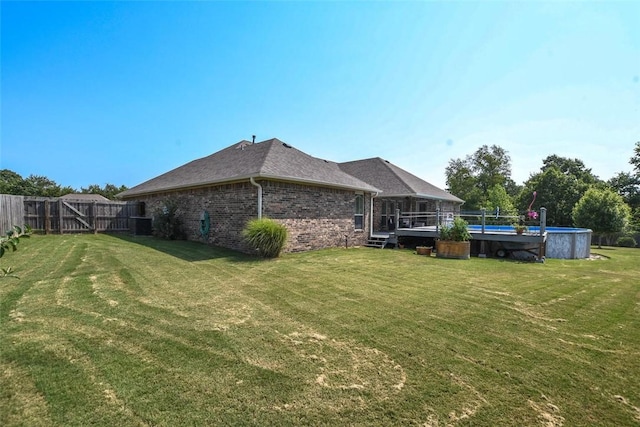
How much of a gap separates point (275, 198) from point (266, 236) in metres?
1.82

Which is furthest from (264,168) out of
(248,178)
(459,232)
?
(459,232)

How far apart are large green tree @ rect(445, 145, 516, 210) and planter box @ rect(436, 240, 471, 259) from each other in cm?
3407

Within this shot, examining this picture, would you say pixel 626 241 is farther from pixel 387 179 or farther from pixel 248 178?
pixel 248 178

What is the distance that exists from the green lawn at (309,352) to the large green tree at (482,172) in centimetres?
4027

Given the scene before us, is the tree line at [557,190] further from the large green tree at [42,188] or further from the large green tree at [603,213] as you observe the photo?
the large green tree at [42,188]

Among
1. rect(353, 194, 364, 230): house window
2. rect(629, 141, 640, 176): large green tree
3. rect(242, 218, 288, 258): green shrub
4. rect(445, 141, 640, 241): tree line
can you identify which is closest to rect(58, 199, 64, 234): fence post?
rect(242, 218, 288, 258): green shrub

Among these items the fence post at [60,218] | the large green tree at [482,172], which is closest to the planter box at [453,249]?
the fence post at [60,218]

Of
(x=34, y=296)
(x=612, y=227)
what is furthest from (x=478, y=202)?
(x=34, y=296)

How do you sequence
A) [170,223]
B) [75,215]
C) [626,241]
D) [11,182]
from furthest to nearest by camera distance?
[11,182] < [626,241] < [75,215] < [170,223]

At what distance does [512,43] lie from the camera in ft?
29.8

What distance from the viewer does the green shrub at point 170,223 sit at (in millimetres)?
14102

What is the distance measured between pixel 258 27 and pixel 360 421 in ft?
37.2

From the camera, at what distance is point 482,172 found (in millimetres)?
45406

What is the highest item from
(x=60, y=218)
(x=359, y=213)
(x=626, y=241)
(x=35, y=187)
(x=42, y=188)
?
(x=35, y=187)
